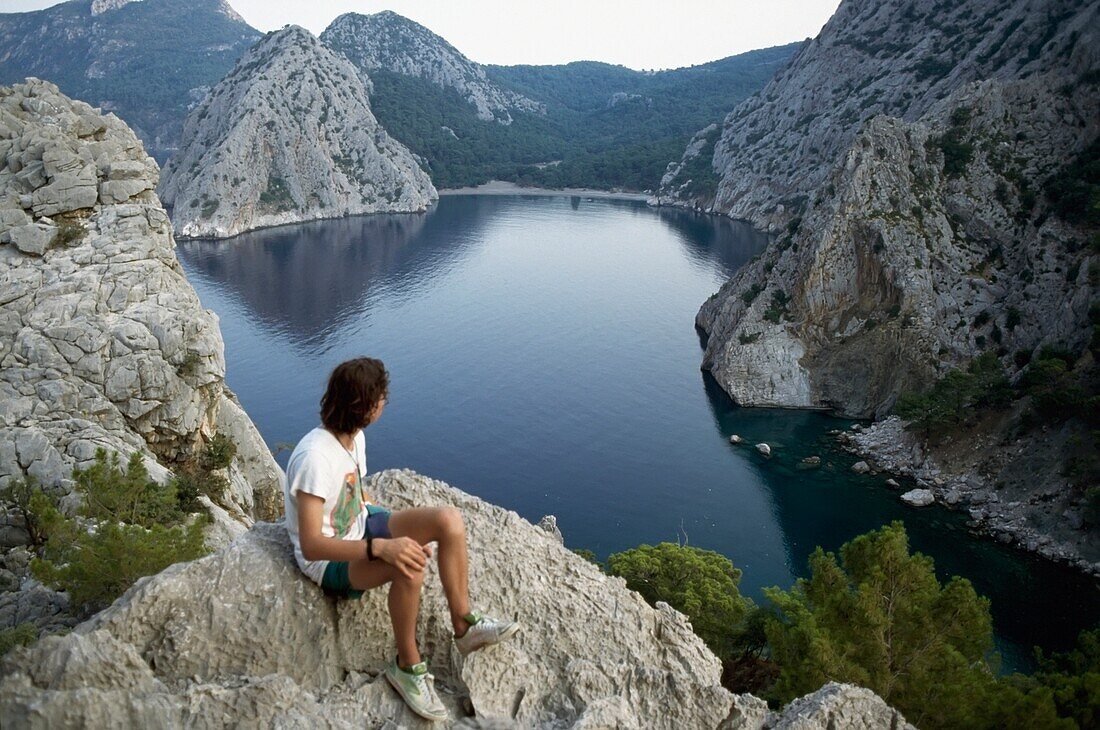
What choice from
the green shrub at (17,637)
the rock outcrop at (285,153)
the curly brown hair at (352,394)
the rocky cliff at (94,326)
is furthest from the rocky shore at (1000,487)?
the rock outcrop at (285,153)

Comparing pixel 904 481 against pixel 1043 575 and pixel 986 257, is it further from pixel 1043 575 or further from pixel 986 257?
pixel 986 257

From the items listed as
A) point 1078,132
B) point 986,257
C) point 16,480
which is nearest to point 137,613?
point 16,480

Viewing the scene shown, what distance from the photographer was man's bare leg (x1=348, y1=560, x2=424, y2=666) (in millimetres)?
5371

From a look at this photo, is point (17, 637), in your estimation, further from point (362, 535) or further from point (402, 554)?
point (402, 554)

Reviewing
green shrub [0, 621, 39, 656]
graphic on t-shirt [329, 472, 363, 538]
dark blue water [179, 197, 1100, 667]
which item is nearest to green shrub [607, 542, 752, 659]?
dark blue water [179, 197, 1100, 667]

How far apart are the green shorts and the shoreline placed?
541 ft

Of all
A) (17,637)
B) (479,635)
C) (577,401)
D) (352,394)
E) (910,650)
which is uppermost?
(352,394)

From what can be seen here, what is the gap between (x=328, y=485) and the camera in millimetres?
5402

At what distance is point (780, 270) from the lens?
61062mm

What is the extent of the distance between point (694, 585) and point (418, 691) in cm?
1897

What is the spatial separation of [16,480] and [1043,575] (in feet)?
133

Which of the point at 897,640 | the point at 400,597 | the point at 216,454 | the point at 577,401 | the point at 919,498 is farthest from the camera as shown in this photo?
the point at 577,401

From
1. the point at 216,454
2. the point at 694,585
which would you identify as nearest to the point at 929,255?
the point at 694,585

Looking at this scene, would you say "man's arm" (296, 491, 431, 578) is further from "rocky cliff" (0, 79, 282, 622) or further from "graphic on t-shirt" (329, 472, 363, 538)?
"rocky cliff" (0, 79, 282, 622)
